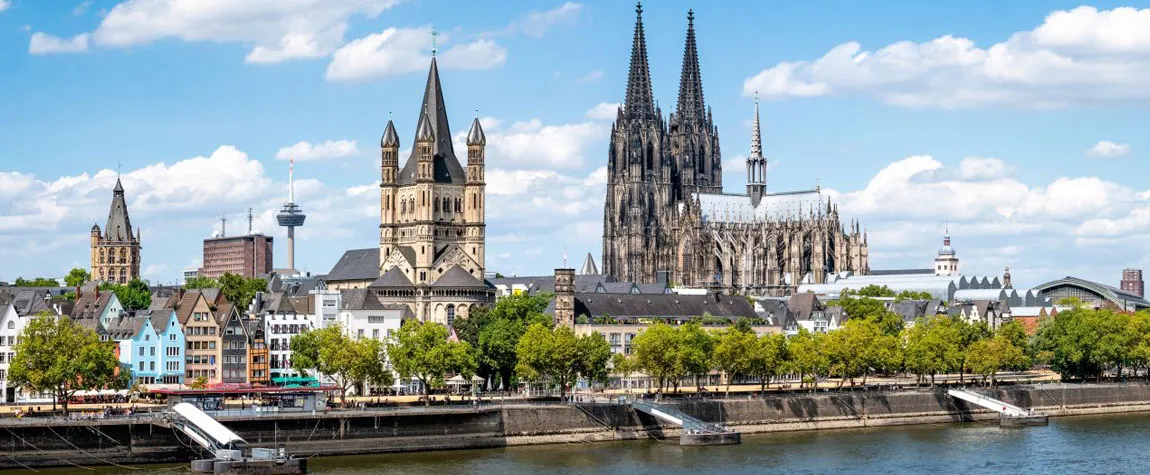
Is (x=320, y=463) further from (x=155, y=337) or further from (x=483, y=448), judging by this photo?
(x=155, y=337)

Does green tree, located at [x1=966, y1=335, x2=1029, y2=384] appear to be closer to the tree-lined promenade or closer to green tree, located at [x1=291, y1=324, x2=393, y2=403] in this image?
the tree-lined promenade

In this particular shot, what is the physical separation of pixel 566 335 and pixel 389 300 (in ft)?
172

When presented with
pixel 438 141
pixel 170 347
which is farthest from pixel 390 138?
pixel 170 347

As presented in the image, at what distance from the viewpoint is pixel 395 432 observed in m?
112

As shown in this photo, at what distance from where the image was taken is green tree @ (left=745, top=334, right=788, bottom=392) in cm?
14275

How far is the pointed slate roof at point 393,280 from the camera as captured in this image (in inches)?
7338

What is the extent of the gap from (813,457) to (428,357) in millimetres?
30905

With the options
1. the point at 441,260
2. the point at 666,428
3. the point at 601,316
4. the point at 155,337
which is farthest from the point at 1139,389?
the point at 155,337

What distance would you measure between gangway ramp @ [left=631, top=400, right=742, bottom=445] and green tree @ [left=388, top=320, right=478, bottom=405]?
15374 mm

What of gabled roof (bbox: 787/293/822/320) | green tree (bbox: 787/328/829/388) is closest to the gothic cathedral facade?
gabled roof (bbox: 787/293/822/320)

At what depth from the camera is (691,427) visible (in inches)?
4803

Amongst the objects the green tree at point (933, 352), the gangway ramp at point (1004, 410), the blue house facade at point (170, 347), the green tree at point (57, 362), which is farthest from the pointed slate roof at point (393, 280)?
the green tree at point (57, 362)

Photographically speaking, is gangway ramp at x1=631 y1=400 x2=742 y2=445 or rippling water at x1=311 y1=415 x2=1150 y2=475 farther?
gangway ramp at x1=631 y1=400 x2=742 y2=445

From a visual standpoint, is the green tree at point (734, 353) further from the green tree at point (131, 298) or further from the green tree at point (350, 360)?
the green tree at point (131, 298)
